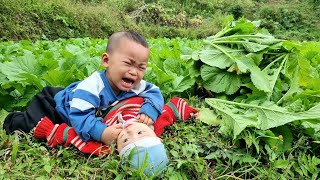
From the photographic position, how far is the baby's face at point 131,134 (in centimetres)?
216

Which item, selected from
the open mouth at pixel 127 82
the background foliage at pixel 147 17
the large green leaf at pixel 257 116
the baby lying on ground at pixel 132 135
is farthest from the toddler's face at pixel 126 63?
the background foliage at pixel 147 17

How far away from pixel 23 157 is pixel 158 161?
2.42 feet

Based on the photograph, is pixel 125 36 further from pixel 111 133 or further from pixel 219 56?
pixel 219 56

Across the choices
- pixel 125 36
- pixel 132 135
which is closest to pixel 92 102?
pixel 132 135

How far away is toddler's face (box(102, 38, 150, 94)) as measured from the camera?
248cm

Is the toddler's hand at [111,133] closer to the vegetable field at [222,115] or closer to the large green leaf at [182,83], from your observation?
the vegetable field at [222,115]

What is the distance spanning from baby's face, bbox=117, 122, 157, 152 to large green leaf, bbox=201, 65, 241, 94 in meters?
0.99

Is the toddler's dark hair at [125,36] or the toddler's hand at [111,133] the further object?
the toddler's dark hair at [125,36]

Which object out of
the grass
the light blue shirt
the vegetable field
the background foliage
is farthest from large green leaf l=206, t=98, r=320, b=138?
the background foliage

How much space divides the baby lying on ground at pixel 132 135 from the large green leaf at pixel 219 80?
1.28 feet

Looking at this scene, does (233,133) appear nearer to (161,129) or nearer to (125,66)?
(161,129)

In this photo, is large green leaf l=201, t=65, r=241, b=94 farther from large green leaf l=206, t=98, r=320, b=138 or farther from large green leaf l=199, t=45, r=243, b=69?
large green leaf l=206, t=98, r=320, b=138

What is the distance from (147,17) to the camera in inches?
778

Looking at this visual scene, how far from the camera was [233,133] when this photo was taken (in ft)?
8.12
